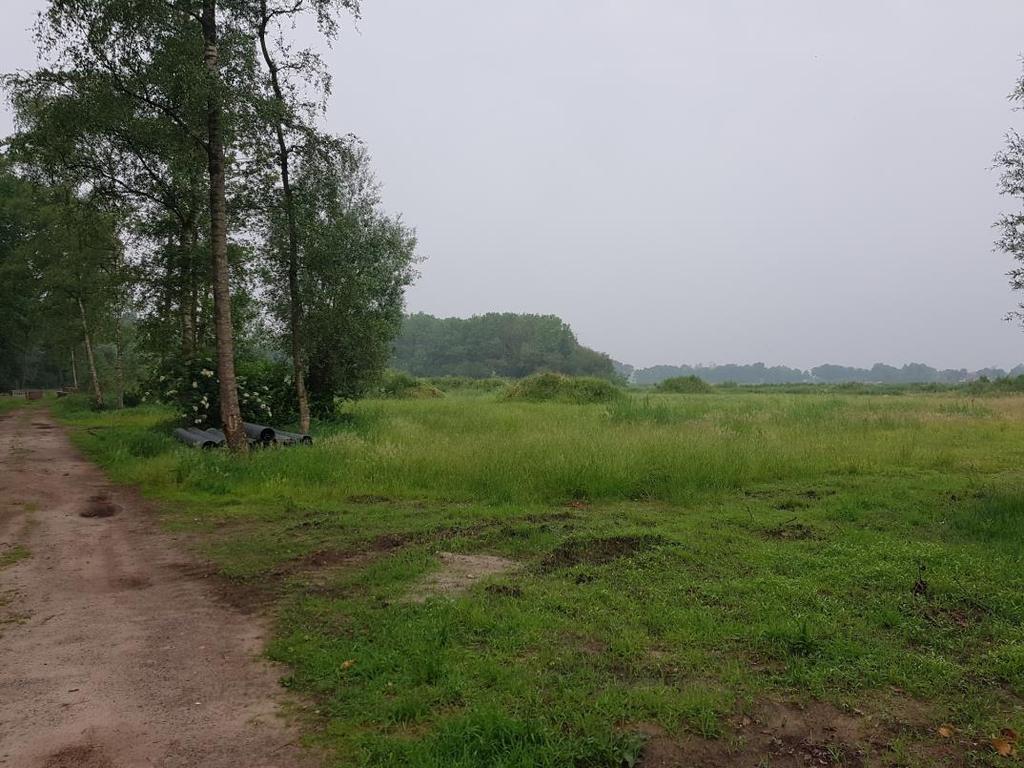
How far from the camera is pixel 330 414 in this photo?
68.6 feet

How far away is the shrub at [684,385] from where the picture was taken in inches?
2117

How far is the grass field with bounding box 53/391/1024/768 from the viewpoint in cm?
354

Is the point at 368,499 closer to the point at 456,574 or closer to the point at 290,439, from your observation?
the point at 456,574

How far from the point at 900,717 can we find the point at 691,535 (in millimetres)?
3738

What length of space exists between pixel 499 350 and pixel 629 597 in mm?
105938

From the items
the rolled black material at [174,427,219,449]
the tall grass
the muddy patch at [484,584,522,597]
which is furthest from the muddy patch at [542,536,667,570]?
the rolled black material at [174,427,219,449]

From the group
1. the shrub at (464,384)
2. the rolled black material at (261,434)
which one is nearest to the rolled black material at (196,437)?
the rolled black material at (261,434)

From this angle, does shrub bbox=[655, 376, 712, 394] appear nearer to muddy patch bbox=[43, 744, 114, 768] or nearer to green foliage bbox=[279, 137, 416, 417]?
green foliage bbox=[279, 137, 416, 417]

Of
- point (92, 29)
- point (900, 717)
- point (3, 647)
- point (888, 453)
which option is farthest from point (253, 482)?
point (888, 453)

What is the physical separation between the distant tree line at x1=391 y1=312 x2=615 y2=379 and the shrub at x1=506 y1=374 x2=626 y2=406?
68711mm

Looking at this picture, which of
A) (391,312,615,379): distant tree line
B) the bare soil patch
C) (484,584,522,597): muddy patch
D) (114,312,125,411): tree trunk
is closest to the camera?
(484,584,522,597): muddy patch

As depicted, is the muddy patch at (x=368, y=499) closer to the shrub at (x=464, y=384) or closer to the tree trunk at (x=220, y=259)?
the tree trunk at (x=220, y=259)

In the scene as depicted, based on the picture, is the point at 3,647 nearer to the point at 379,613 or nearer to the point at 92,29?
the point at 379,613

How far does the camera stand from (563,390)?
1363 inches
